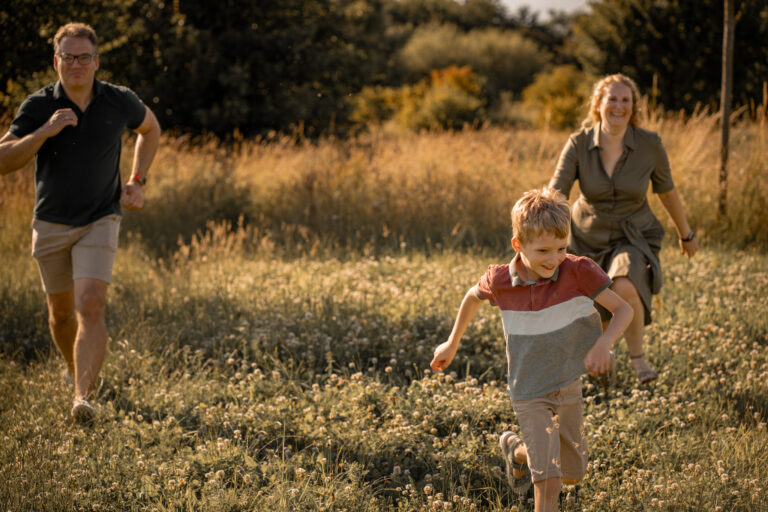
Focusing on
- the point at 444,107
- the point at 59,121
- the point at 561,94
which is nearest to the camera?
the point at 59,121

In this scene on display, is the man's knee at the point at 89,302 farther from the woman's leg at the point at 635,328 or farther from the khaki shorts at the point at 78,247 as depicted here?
the woman's leg at the point at 635,328

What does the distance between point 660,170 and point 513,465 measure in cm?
257

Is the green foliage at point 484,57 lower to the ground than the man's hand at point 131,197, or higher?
higher

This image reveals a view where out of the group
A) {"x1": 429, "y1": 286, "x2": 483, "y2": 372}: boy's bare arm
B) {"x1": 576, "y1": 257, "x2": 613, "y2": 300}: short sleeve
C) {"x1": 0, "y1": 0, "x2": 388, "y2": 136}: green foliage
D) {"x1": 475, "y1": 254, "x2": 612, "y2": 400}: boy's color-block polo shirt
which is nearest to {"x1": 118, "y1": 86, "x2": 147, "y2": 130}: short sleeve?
{"x1": 429, "y1": 286, "x2": 483, "y2": 372}: boy's bare arm

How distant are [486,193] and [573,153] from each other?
15.1ft

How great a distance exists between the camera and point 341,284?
7098 millimetres

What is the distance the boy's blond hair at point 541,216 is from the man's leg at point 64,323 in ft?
11.2

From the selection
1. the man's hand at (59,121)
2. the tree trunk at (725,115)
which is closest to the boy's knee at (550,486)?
the man's hand at (59,121)

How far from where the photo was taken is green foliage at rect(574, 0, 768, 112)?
2242 centimetres

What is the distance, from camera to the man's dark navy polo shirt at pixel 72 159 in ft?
15.6

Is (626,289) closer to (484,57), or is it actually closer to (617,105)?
(617,105)

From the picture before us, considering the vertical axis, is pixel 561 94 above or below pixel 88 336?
above

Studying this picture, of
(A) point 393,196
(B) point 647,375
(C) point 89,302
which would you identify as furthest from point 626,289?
(A) point 393,196

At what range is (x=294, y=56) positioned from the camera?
18672mm
